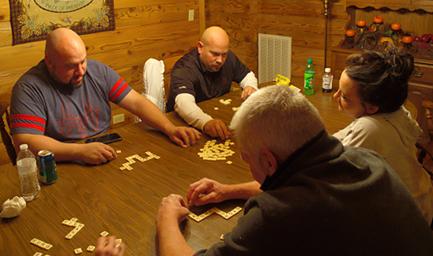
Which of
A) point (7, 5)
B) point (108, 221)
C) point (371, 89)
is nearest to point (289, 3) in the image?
point (7, 5)

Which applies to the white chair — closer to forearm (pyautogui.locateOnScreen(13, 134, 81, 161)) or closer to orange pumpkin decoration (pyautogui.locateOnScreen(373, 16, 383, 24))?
forearm (pyautogui.locateOnScreen(13, 134, 81, 161))

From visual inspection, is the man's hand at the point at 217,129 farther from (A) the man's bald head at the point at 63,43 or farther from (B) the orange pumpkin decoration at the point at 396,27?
(B) the orange pumpkin decoration at the point at 396,27

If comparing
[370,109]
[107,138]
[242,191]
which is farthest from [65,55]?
[370,109]

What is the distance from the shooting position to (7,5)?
11.4ft

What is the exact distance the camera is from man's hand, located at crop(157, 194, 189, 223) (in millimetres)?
1499

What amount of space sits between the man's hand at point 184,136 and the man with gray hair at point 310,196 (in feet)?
3.58

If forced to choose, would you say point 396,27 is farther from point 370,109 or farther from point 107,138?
point 107,138

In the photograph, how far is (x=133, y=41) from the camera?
4.46 meters

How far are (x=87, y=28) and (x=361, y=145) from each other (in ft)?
10.1

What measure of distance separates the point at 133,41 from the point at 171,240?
340cm

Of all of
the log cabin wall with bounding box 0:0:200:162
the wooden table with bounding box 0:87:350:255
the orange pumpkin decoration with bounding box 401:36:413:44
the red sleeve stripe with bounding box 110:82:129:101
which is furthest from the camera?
the orange pumpkin decoration with bounding box 401:36:413:44

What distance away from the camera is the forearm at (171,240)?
1.33 meters

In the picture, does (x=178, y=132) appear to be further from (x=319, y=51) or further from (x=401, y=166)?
(x=319, y=51)

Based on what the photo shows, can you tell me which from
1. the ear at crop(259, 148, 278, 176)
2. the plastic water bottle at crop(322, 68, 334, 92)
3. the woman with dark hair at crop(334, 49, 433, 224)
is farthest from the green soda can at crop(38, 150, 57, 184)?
the plastic water bottle at crop(322, 68, 334, 92)
